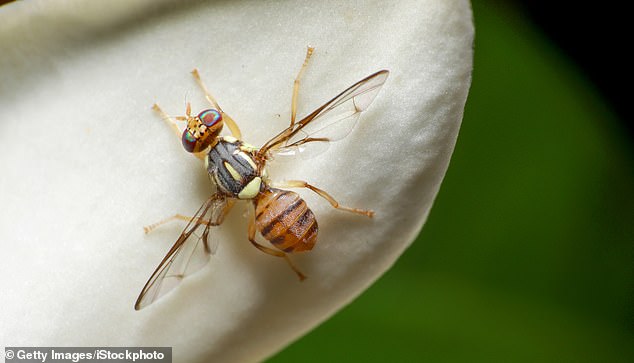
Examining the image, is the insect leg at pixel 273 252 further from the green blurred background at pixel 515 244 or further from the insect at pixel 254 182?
the green blurred background at pixel 515 244

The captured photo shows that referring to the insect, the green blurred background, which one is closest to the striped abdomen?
the insect

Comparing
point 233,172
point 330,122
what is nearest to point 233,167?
point 233,172

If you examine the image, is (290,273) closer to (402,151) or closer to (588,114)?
(402,151)

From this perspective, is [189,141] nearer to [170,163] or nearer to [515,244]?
[170,163]

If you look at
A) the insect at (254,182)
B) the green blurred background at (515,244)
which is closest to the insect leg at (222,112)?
the insect at (254,182)

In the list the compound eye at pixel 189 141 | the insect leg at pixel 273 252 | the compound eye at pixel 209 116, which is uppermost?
the compound eye at pixel 209 116

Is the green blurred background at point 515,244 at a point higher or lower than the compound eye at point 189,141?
lower

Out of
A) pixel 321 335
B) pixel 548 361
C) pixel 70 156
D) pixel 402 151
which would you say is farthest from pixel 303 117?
pixel 548 361


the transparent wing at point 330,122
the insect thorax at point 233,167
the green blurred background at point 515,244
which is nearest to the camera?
the transparent wing at point 330,122
